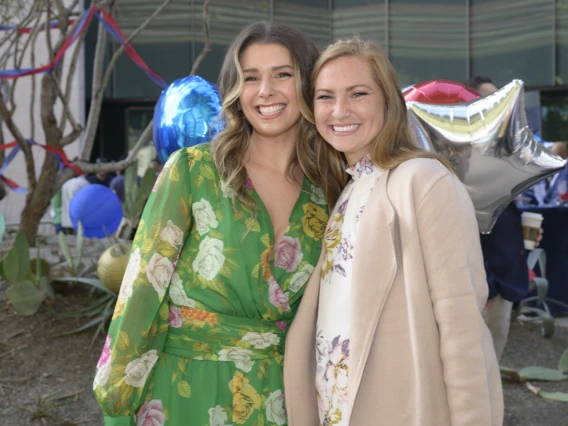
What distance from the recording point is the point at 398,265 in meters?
1.88

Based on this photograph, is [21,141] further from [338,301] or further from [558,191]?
[558,191]

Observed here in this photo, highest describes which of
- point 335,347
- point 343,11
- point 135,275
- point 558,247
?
point 343,11

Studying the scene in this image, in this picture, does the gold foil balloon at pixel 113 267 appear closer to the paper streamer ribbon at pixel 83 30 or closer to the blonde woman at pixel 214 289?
the paper streamer ribbon at pixel 83 30

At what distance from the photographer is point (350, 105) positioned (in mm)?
Result: 2062

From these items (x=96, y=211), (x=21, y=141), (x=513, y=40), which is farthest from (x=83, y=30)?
(x=513, y=40)

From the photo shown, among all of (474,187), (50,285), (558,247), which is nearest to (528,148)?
(474,187)

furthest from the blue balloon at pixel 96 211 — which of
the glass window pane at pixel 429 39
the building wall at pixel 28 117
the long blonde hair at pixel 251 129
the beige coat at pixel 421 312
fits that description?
the glass window pane at pixel 429 39

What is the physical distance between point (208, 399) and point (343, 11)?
14844 millimetres

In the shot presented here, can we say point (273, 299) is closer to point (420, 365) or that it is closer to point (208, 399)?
point (208, 399)

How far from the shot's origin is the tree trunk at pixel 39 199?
6.13m

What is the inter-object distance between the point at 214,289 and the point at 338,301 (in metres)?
0.35

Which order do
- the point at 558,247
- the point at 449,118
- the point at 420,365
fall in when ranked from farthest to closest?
the point at 558,247
the point at 449,118
the point at 420,365

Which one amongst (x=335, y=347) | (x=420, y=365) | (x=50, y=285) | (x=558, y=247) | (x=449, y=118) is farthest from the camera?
(x=558, y=247)

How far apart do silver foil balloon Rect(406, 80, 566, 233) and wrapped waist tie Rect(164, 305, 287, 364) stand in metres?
1.41
